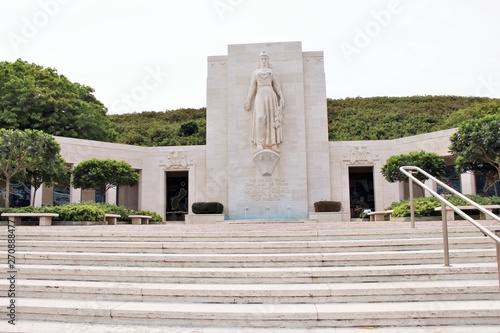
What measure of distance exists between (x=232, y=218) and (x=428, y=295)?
13.5 m

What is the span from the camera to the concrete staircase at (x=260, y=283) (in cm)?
456

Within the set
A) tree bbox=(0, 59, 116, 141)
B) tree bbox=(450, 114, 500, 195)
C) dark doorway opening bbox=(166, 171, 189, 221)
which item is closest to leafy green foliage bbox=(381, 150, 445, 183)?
tree bbox=(450, 114, 500, 195)

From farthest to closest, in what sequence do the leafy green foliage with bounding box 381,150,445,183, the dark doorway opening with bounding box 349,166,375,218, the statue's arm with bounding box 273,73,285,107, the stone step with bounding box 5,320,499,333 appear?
the dark doorway opening with bounding box 349,166,375,218
the statue's arm with bounding box 273,73,285,107
the leafy green foliage with bounding box 381,150,445,183
the stone step with bounding box 5,320,499,333

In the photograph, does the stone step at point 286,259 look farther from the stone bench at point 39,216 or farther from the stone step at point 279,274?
the stone bench at point 39,216

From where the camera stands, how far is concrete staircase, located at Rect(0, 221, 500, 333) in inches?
179

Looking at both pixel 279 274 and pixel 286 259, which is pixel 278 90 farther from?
pixel 279 274

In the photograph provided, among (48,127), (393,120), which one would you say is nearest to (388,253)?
(48,127)

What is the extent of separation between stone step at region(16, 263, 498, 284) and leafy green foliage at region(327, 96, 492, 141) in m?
30.7

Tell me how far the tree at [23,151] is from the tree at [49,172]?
0.38 feet

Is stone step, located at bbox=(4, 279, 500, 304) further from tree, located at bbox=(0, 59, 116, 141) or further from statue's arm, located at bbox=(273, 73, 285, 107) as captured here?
tree, located at bbox=(0, 59, 116, 141)

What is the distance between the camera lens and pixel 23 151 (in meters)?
14.6

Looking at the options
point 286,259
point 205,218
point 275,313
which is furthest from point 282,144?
point 275,313

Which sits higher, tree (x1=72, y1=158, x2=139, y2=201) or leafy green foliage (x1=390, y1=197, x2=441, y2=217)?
tree (x1=72, y1=158, x2=139, y2=201)

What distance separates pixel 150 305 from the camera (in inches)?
197
